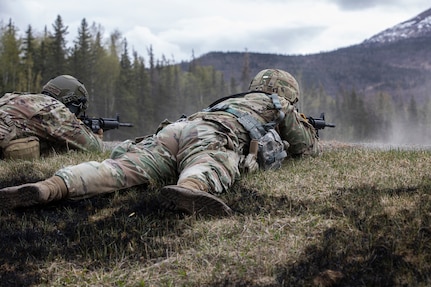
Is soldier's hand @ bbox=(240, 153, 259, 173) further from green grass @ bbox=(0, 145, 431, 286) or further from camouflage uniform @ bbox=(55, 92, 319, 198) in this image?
green grass @ bbox=(0, 145, 431, 286)

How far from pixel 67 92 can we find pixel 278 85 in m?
3.42

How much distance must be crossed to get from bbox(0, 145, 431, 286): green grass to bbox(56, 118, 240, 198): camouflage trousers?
0.49ft

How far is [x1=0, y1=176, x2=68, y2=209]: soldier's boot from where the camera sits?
167 inches

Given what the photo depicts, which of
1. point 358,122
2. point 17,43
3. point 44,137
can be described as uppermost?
point 17,43

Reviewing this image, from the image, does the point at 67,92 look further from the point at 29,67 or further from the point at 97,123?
the point at 29,67

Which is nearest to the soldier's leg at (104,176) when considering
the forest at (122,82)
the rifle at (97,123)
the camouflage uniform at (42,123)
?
the camouflage uniform at (42,123)

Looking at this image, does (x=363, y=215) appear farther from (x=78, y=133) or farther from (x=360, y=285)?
(x=78, y=133)

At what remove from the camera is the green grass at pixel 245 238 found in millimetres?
3080

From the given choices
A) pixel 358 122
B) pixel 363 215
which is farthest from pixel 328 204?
pixel 358 122

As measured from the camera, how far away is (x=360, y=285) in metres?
2.89

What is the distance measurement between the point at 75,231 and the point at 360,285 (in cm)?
211

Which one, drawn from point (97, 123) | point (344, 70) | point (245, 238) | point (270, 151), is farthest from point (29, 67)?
point (344, 70)

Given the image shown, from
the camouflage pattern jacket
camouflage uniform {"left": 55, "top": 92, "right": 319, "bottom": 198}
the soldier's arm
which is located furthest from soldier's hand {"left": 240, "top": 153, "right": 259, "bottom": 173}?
the soldier's arm

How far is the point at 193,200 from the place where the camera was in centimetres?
398
